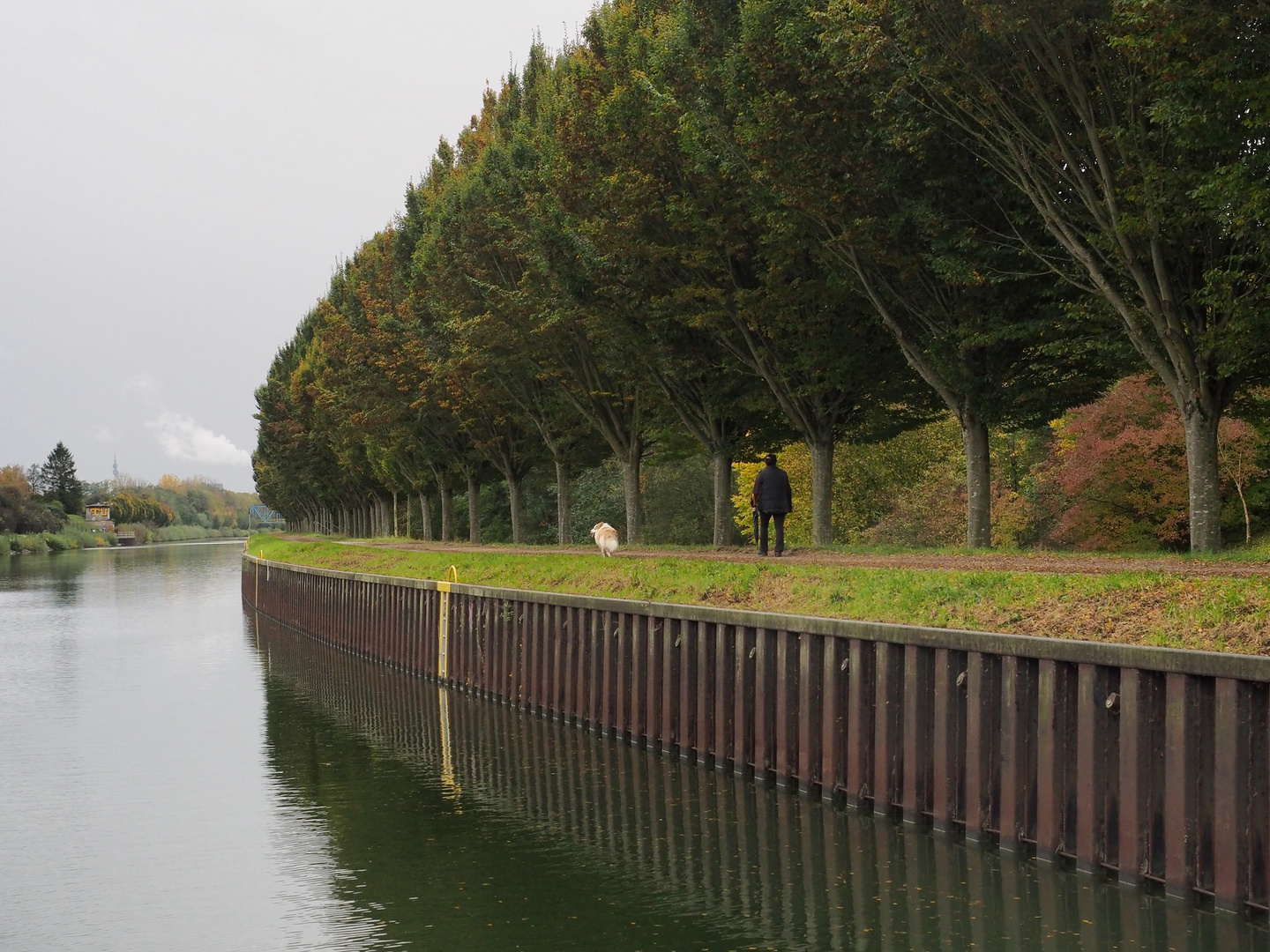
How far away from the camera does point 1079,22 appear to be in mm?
18297

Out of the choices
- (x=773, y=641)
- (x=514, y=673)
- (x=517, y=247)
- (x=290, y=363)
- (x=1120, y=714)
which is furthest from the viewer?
(x=290, y=363)

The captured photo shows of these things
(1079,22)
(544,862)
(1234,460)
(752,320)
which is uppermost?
(1079,22)

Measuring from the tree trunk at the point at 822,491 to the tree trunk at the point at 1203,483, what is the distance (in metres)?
9.59

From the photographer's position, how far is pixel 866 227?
24.0m

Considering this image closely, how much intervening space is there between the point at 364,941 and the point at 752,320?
19496 mm

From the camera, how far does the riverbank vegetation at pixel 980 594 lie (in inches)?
490

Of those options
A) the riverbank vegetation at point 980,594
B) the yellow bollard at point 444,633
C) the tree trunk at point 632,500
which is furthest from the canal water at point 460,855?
the tree trunk at point 632,500

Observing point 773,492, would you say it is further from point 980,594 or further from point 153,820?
point 153,820

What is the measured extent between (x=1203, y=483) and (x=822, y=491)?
11.1 m

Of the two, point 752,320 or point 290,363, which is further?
point 290,363

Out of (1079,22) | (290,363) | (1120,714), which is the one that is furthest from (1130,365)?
(290,363)

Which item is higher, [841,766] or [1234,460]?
Answer: [1234,460]

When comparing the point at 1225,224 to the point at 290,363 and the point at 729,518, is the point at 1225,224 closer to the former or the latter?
the point at 729,518

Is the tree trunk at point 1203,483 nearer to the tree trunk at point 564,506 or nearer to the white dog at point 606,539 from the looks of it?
the white dog at point 606,539
